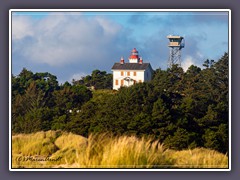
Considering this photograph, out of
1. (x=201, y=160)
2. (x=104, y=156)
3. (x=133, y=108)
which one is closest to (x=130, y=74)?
(x=133, y=108)

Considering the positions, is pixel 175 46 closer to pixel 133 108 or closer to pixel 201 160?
pixel 201 160

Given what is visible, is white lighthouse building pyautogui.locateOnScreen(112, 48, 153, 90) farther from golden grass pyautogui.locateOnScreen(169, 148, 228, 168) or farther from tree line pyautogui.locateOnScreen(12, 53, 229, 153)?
golden grass pyautogui.locateOnScreen(169, 148, 228, 168)

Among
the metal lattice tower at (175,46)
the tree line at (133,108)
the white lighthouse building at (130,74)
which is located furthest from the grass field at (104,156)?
the white lighthouse building at (130,74)

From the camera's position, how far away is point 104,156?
8039mm

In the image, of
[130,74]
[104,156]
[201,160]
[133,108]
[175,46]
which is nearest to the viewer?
[104,156]

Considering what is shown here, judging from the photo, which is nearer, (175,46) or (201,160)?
(201,160)

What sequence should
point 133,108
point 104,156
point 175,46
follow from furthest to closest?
point 133,108
point 175,46
point 104,156

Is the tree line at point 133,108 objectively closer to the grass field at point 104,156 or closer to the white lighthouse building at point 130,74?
the white lighthouse building at point 130,74

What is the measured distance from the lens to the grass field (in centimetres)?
796

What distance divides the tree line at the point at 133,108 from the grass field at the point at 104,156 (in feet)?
8.52

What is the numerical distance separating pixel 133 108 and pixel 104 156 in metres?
5.98
